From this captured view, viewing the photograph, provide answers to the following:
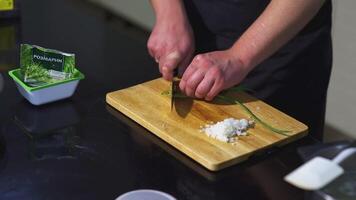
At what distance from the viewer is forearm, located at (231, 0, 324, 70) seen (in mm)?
1120

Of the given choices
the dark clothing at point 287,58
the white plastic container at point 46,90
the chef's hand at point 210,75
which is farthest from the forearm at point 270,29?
the white plastic container at point 46,90

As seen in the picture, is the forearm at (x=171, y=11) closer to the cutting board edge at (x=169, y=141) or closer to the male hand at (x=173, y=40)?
the male hand at (x=173, y=40)

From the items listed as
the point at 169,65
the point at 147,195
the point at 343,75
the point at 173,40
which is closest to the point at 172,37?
the point at 173,40

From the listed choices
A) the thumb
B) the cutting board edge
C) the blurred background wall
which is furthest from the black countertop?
the blurred background wall

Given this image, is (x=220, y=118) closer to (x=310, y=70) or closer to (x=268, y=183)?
(x=268, y=183)

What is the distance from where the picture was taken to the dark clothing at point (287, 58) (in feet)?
4.25

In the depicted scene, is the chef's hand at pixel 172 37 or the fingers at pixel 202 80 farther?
the chef's hand at pixel 172 37

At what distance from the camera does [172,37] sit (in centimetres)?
122

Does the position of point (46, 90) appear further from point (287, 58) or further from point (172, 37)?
point (287, 58)

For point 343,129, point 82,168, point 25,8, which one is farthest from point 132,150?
point 343,129

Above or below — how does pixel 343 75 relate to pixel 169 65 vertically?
below

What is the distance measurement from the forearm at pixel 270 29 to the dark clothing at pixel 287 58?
148 mm

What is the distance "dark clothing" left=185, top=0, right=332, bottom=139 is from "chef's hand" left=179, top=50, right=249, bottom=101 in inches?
8.1

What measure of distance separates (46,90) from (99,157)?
198mm
